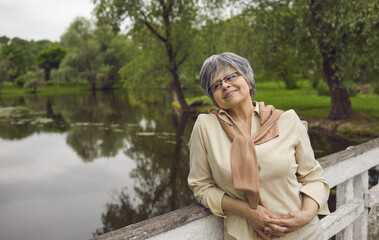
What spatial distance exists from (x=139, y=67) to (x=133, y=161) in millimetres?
15000

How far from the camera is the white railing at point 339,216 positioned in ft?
5.15

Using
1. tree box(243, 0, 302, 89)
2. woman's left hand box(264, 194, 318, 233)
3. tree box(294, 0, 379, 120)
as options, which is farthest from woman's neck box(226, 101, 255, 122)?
tree box(243, 0, 302, 89)

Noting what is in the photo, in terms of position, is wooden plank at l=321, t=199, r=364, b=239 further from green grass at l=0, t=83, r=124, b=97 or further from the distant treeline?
green grass at l=0, t=83, r=124, b=97

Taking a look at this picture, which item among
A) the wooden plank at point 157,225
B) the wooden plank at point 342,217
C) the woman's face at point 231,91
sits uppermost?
the woman's face at point 231,91

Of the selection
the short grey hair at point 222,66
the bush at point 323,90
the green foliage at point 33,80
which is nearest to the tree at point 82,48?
the green foliage at point 33,80

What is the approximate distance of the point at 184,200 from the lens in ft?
27.2

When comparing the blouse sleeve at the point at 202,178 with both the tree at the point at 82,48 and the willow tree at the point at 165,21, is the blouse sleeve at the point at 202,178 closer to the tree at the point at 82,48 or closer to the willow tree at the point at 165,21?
the willow tree at the point at 165,21

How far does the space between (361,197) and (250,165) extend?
5.89ft

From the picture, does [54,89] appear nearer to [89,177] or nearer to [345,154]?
[89,177]

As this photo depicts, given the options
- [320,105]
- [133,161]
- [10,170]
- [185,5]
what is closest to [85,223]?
[133,161]

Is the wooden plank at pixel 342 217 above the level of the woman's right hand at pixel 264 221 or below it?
below

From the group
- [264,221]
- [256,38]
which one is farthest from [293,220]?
[256,38]

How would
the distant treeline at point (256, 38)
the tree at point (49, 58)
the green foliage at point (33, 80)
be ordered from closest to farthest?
the distant treeline at point (256, 38) < the green foliage at point (33, 80) < the tree at point (49, 58)

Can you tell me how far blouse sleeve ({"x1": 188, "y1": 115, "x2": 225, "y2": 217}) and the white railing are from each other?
0.08 meters
